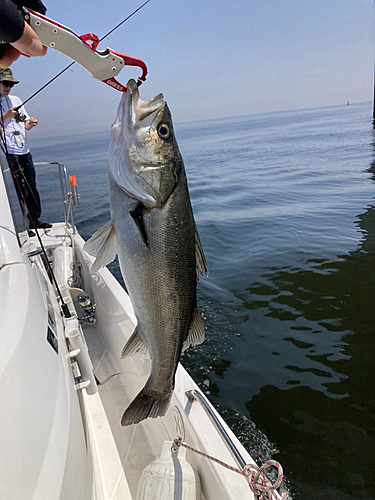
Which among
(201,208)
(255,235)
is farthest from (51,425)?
(201,208)

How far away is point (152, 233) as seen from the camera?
4.70 feet

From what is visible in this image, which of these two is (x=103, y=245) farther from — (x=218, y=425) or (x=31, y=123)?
(x=31, y=123)

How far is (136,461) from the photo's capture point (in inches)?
116

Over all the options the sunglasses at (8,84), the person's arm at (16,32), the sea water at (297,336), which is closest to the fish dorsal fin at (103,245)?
the person's arm at (16,32)

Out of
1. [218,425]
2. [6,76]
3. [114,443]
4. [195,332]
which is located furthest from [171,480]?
[6,76]

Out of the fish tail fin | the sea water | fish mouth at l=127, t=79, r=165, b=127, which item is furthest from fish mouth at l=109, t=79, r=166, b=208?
the sea water

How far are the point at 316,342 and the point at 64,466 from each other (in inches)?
193

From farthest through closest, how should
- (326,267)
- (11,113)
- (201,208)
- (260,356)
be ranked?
(201,208) → (326,267) → (260,356) → (11,113)

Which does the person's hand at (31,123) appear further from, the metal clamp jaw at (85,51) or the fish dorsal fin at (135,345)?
the fish dorsal fin at (135,345)

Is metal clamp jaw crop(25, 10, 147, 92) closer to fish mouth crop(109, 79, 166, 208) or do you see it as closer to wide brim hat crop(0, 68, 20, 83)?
fish mouth crop(109, 79, 166, 208)

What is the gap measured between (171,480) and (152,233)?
1708 millimetres

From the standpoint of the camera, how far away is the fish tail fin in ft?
5.09

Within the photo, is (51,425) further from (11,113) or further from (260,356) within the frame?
(11,113)

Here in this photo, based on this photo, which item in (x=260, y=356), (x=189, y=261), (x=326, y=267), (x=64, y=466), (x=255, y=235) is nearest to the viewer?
(x=64, y=466)
